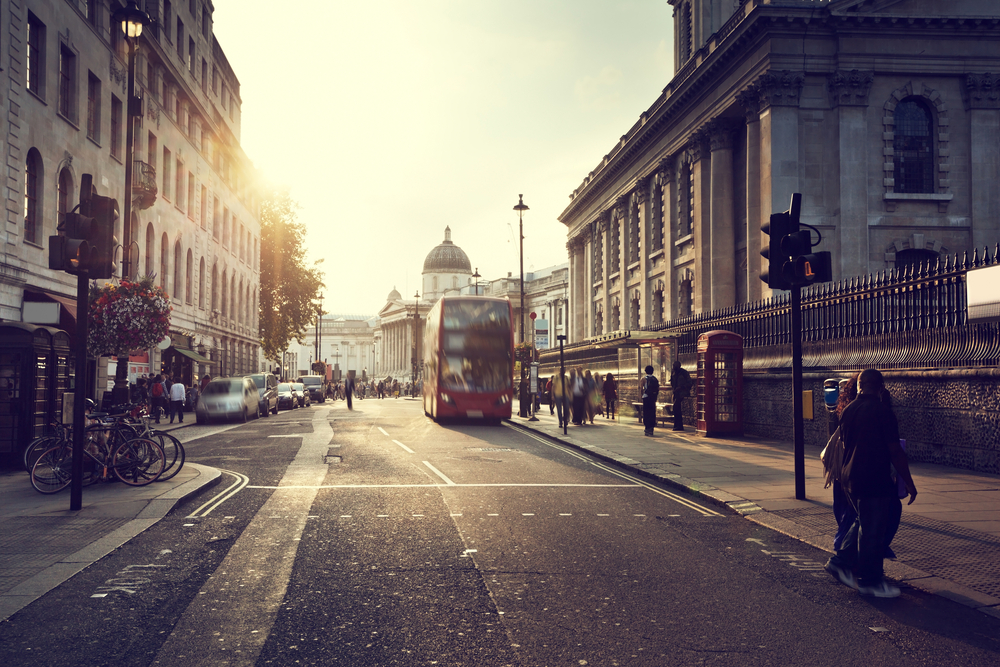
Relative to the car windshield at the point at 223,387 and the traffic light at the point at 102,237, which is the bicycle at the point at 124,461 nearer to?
the traffic light at the point at 102,237

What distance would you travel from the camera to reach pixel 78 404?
29.8ft

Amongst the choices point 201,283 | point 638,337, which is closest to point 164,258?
point 201,283

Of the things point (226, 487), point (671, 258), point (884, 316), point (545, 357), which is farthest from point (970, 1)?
point (226, 487)

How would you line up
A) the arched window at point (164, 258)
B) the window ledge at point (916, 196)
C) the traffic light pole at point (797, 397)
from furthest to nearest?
the arched window at point (164, 258) < the window ledge at point (916, 196) < the traffic light pole at point (797, 397)

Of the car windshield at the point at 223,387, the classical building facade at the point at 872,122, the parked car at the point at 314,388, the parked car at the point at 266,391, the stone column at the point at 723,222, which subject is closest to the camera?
the car windshield at the point at 223,387

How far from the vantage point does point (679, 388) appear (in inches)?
843

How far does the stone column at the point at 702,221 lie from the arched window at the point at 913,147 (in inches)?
302

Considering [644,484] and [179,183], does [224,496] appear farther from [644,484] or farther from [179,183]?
[179,183]

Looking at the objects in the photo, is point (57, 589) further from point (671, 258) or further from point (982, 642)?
point (671, 258)

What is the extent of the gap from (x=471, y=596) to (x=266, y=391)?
97.1 feet

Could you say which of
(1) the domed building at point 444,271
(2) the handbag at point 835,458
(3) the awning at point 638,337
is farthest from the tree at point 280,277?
(1) the domed building at point 444,271

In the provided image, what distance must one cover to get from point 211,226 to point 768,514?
3981 cm

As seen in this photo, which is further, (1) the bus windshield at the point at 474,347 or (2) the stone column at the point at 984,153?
(2) the stone column at the point at 984,153

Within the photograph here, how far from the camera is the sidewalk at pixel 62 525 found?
19.7ft
